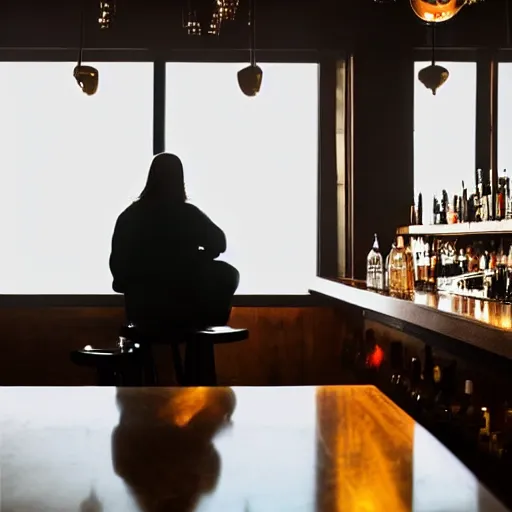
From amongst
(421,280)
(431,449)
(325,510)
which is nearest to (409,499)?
(325,510)

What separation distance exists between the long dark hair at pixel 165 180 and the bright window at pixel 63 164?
5.78 feet

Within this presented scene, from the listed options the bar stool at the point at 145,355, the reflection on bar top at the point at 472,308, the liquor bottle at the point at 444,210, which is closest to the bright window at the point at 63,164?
the liquor bottle at the point at 444,210

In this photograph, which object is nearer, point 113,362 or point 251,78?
point 113,362

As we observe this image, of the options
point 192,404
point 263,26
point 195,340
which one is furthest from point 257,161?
point 192,404

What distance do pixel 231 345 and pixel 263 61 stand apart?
179cm

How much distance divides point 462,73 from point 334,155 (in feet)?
3.09

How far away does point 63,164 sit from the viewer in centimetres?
510

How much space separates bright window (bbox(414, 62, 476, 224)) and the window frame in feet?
1.74

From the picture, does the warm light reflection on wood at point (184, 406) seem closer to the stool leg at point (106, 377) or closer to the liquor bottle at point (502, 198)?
the stool leg at point (106, 377)

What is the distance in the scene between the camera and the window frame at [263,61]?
5012 millimetres

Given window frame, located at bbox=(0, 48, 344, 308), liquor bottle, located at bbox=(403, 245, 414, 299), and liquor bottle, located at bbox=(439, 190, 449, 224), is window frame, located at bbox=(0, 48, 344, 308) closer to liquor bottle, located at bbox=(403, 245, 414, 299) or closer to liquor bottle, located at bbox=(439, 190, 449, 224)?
liquor bottle, located at bbox=(439, 190, 449, 224)

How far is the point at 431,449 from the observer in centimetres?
103

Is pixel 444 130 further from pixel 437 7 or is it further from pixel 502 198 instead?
pixel 437 7

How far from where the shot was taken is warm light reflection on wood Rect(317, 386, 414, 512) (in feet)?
2.62
